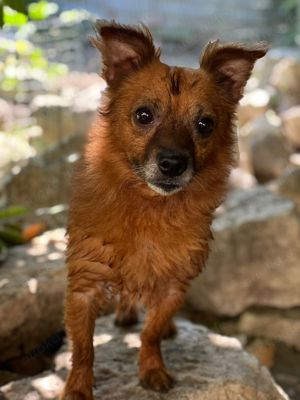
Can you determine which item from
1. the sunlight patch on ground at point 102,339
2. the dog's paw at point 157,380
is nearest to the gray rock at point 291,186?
the sunlight patch on ground at point 102,339

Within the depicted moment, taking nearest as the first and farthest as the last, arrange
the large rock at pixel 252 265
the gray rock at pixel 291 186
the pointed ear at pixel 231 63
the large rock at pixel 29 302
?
the pointed ear at pixel 231 63 < the large rock at pixel 29 302 < the large rock at pixel 252 265 < the gray rock at pixel 291 186

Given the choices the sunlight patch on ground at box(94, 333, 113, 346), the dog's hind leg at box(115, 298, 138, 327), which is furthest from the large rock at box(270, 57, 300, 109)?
the sunlight patch on ground at box(94, 333, 113, 346)

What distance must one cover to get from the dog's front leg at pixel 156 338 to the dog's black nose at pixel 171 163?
76 cm

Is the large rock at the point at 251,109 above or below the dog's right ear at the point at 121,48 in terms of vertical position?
below

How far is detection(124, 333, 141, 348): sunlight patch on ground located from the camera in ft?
13.0

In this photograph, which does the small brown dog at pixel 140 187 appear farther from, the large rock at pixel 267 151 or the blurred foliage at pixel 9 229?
the large rock at pixel 267 151

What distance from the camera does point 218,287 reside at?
5691 mm

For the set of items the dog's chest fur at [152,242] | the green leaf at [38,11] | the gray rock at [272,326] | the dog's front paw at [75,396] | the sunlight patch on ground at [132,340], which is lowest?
the gray rock at [272,326]

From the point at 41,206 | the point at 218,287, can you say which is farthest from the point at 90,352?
the point at 41,206

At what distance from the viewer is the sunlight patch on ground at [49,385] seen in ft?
11.2

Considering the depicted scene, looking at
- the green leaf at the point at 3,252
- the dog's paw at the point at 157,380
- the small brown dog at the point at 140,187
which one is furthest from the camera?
the green leaf at the point at 3,252

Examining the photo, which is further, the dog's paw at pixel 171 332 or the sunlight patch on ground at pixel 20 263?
the sunlight patch on ground at pixel 20 263

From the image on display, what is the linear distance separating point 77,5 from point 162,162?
9.63 metres

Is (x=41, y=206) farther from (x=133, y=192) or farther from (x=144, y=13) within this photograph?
(x=144, y=13)
